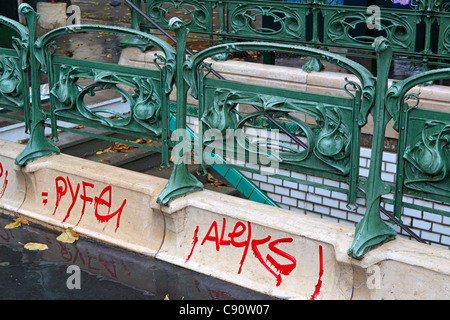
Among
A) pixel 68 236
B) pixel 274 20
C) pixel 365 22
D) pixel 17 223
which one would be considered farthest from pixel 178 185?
pixel 274 20

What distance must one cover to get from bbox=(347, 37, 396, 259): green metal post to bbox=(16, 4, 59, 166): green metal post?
3.05m

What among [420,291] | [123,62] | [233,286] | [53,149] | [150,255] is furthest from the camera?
[123,62]

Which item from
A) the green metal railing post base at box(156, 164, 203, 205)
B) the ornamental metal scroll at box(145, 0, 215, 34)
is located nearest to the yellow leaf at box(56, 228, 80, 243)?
the green metal railing post base at box(156, 164, 203, 205)

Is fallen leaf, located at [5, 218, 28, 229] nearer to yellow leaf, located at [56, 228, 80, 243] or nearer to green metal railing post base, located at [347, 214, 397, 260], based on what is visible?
yellow leaf, located at [56, 228, 80, 243]

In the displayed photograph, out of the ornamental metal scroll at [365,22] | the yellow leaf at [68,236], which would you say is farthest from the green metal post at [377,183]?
the ornamental metal scroll at [365,22]

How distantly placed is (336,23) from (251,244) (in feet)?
11.3

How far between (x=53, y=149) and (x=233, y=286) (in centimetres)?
233

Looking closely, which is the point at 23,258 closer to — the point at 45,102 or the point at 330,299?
the point at 330,299

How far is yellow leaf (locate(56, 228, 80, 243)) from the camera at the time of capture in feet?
18.7

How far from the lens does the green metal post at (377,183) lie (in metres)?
4.21

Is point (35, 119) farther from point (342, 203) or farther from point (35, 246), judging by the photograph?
point (342, 203)

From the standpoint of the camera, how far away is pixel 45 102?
356 inches
